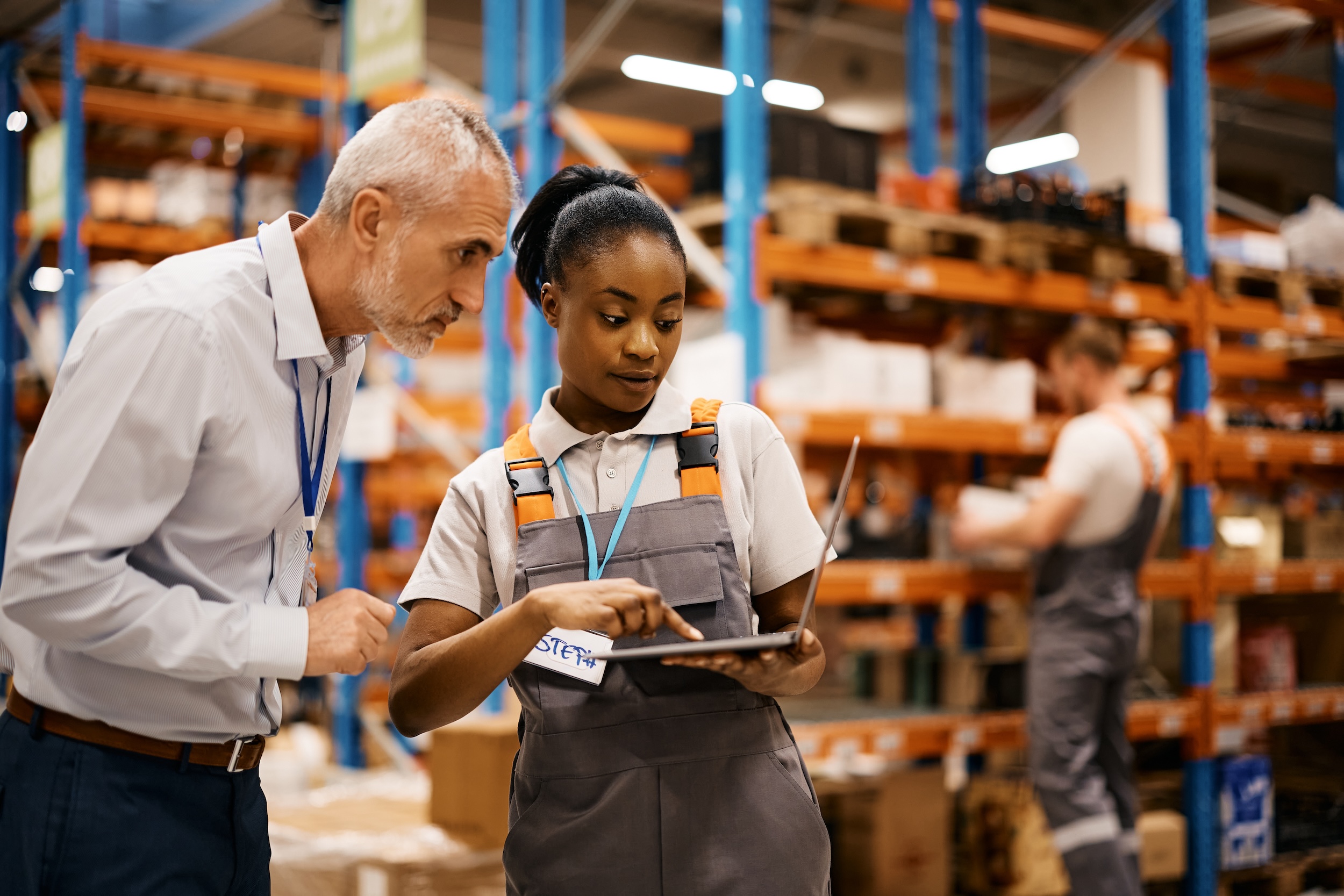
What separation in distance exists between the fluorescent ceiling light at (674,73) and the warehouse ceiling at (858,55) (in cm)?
10

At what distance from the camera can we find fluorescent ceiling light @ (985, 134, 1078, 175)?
14.6 m

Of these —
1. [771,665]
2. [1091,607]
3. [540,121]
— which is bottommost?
[1091,607]

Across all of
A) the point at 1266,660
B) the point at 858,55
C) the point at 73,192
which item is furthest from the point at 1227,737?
the point at 858,55

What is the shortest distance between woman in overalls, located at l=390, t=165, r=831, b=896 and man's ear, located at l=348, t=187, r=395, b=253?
27 cm

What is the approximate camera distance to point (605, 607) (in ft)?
5.18

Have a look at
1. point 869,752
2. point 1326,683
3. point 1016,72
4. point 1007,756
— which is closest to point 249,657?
point 869,752

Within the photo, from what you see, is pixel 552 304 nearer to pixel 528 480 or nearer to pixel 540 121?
pixel 528 480

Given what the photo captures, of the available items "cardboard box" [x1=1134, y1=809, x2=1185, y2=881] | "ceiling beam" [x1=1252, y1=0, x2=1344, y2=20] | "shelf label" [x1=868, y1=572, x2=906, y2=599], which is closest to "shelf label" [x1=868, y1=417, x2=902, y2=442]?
"shelf label" [x1=868, y1=572, x2=906, y2=599]

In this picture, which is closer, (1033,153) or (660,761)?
(660,761)

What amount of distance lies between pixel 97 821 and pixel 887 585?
3.55 m

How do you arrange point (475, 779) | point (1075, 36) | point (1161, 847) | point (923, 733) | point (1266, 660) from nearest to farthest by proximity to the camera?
point (475, 779) < point (923, 733) < point (1161, 847) < point (1266, 660) < point (1075, 36)

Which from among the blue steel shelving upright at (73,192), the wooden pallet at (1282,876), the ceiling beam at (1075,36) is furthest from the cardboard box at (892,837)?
the blue steel shelving upright at (73,192)

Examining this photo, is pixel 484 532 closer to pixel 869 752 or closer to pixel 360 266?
pixel 360 266

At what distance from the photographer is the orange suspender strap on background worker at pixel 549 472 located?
6.03 feet
